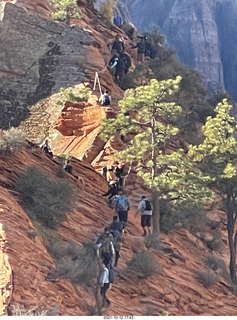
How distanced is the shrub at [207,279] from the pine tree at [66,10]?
19.2m

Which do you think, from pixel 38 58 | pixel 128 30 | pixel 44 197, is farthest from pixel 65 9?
pixel 44 197

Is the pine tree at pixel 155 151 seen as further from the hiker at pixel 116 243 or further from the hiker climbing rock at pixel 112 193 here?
the hiker at pixel 116 243

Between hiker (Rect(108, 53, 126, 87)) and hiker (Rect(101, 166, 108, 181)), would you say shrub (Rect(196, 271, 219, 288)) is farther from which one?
hiker (Rect(108, 53, 126, 87))

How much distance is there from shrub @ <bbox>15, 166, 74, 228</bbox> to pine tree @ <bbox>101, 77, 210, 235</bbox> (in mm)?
2411

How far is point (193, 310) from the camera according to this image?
15148 mm

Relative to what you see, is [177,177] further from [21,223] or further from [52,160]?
[21,223]

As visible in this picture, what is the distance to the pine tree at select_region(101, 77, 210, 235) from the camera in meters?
17.5

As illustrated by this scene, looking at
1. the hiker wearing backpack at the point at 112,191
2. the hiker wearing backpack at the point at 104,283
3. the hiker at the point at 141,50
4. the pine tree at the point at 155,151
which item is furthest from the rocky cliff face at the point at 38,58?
the hiker wearing backpack at the point at 104,283

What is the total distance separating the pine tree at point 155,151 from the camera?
17.5 m

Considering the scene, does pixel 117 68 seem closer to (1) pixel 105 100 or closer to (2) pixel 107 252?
(1) pixel 105 100

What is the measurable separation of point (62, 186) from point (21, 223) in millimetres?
3851

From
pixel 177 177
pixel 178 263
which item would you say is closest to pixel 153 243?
pixel 178 263

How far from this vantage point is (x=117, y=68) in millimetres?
28641

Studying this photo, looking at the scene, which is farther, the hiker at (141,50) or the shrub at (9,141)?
the hiker at (141,50)
